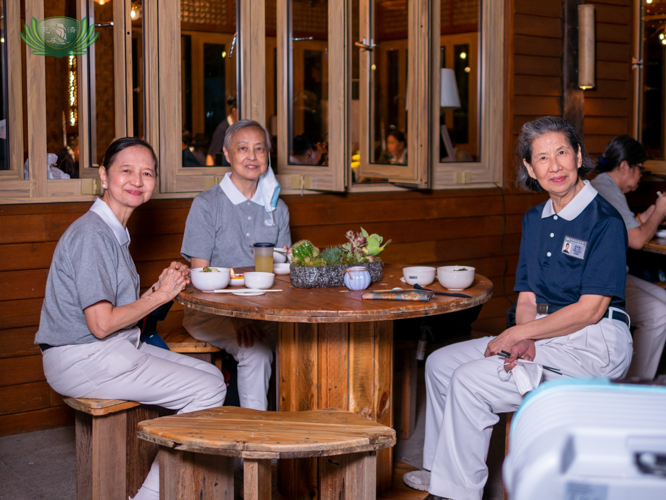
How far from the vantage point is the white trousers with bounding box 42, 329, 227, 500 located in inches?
90.0

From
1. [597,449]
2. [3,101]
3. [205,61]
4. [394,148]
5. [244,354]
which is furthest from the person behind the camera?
[205,61]

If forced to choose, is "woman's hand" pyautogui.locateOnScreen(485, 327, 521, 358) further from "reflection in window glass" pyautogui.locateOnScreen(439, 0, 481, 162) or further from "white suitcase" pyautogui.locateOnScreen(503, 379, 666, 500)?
"reflection in window glass" pyautogui.locateOnScreen(439, 0, 481, 162)

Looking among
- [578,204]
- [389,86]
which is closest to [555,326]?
[578,204]

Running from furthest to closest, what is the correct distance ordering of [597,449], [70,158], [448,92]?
[448,92] → [70,158] → [597,449]

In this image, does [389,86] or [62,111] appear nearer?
[62,111]

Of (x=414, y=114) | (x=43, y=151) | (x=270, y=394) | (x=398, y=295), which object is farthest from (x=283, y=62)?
(x=398, y=295)

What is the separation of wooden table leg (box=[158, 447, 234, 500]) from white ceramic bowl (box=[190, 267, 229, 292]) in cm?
57

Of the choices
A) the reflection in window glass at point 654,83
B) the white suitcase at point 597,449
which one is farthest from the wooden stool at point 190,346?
the reflection in window glass at point 654,83

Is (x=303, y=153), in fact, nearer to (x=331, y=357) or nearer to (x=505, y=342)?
(x=331, y=357)

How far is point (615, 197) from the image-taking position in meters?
3.73

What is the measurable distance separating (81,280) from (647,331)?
2811 mm

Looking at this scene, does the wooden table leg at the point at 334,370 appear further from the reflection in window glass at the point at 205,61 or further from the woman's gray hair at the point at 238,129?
the reflection in window glass at the point at 205,61

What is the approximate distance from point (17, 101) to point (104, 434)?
1732 millimetres

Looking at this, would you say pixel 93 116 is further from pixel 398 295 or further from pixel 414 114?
pixel 398 295
